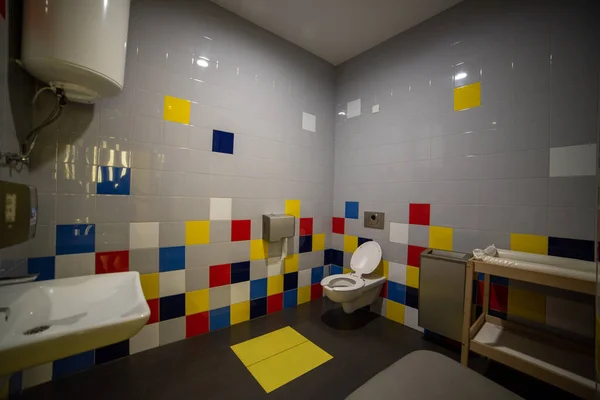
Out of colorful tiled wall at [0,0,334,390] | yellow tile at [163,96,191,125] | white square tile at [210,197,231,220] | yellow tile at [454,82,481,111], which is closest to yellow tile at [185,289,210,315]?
colorful tiled wall at [0,0,334,390]

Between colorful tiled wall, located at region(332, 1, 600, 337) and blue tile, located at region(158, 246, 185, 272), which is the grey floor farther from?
blue tile, located at region(158, 246, 185, 272)

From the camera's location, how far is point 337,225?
92.4 inches

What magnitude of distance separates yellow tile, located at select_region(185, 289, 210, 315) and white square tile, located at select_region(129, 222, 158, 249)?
16.6 inches

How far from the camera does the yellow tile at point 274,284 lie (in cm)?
194

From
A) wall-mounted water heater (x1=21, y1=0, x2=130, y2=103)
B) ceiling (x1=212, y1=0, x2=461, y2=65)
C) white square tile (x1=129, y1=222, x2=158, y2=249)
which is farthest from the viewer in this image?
ceiling (x1=212, y1=0, x2=461, y2=65)

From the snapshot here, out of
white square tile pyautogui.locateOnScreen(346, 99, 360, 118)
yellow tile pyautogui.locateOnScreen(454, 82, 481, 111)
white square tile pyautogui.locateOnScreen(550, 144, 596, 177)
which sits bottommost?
white square tile pyautogui.locateOnScreen(550, 144, 596, 177)

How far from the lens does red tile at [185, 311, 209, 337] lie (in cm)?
157

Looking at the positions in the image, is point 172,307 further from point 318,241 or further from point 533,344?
point 533,344

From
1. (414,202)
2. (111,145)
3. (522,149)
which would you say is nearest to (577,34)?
(522,149)

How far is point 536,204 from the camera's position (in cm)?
131

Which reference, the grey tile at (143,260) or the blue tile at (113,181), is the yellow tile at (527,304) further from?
the blue tile at (113,181)

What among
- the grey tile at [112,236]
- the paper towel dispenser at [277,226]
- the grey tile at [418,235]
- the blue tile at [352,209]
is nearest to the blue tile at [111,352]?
the grey tile at [112,236]

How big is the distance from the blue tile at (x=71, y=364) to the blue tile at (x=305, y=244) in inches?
59.0

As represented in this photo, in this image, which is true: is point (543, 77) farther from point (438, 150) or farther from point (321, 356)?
point (321, 356)
